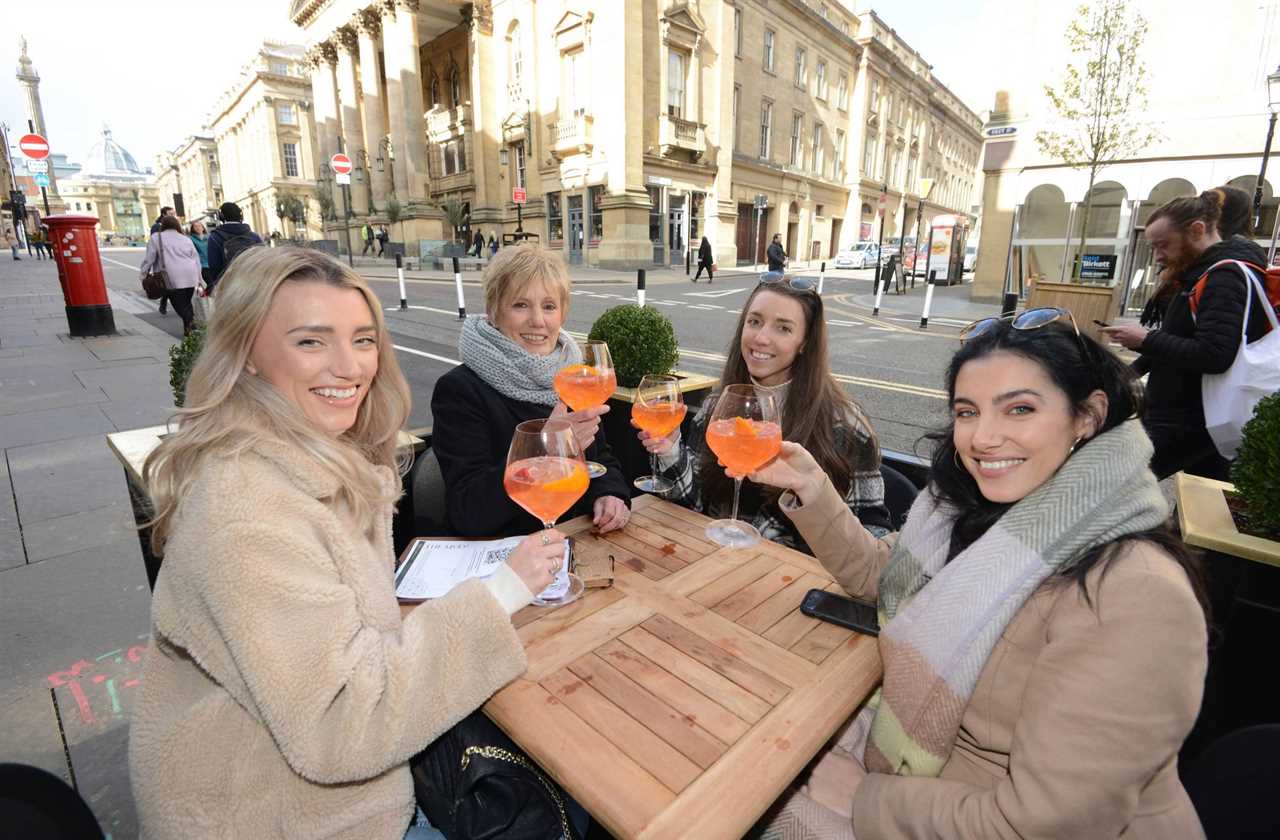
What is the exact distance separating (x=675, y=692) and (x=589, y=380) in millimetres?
1243

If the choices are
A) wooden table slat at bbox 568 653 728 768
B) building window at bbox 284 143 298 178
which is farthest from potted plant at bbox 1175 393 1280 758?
building window at bbox 284 143 298 178

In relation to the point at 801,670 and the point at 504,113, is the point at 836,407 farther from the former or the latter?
the point at 504,113

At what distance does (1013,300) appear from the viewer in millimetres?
4902

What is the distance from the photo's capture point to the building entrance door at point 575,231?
2748 centimetres

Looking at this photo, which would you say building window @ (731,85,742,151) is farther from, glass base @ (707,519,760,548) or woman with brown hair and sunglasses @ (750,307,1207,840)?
woman with brown hair and sunglasses @ (750,307,1207,840)

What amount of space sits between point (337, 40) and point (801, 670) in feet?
146

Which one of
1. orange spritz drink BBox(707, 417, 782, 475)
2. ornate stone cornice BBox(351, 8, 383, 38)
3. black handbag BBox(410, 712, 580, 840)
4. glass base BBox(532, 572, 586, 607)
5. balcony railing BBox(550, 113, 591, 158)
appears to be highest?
ornate stone cornice BBox(351, 8, 383, 38)

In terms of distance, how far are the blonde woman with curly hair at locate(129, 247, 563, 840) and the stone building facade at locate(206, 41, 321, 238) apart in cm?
5619

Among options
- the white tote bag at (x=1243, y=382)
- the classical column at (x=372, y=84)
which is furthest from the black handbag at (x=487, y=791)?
the classical column at (x=372, y=84)

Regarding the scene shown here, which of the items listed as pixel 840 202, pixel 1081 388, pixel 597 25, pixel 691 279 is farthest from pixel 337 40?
pixel 1081 388

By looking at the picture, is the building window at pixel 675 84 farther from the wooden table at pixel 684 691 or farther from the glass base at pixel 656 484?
the wooden table at pixel 684 691

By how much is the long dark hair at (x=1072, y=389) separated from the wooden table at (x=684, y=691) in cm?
43

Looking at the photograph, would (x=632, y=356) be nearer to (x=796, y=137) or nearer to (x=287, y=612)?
(x=287, y=612)

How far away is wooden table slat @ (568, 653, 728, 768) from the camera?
1.12 metres
